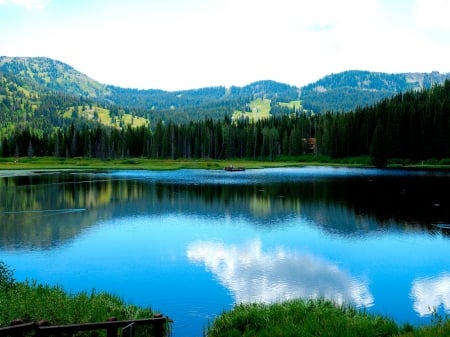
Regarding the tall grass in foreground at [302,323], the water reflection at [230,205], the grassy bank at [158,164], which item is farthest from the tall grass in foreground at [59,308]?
the grassy bank at [158,164]

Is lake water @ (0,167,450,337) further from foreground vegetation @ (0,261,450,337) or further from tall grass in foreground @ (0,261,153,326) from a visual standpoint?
tall grass in foreground @ (0,261,153,326)

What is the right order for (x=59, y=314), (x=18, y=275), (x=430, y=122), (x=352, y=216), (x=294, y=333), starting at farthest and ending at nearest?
(x=430, y=122) < (x=352, y=216) < (x=18, y=275) < (x=59, y=314) < (x=294, y=333)

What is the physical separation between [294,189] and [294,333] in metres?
59.3

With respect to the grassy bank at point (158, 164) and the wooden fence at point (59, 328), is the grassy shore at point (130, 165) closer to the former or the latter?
the grassy bank at point (158, 164)

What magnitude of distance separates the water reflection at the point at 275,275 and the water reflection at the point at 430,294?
2221 millimetres

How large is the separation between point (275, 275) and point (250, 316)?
28.6 feet

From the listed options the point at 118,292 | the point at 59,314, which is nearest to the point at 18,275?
the point at 118,292

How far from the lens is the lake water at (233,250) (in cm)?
2242

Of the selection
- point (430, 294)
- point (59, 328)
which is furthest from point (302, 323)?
point (430, 294)

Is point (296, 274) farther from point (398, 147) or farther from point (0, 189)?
point (398, 147)

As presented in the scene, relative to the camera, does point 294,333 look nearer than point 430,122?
Yes

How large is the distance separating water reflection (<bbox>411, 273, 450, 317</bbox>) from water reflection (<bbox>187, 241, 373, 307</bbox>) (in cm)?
222

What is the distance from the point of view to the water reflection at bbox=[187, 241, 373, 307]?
22.3 metres

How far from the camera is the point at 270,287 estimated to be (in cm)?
2339
